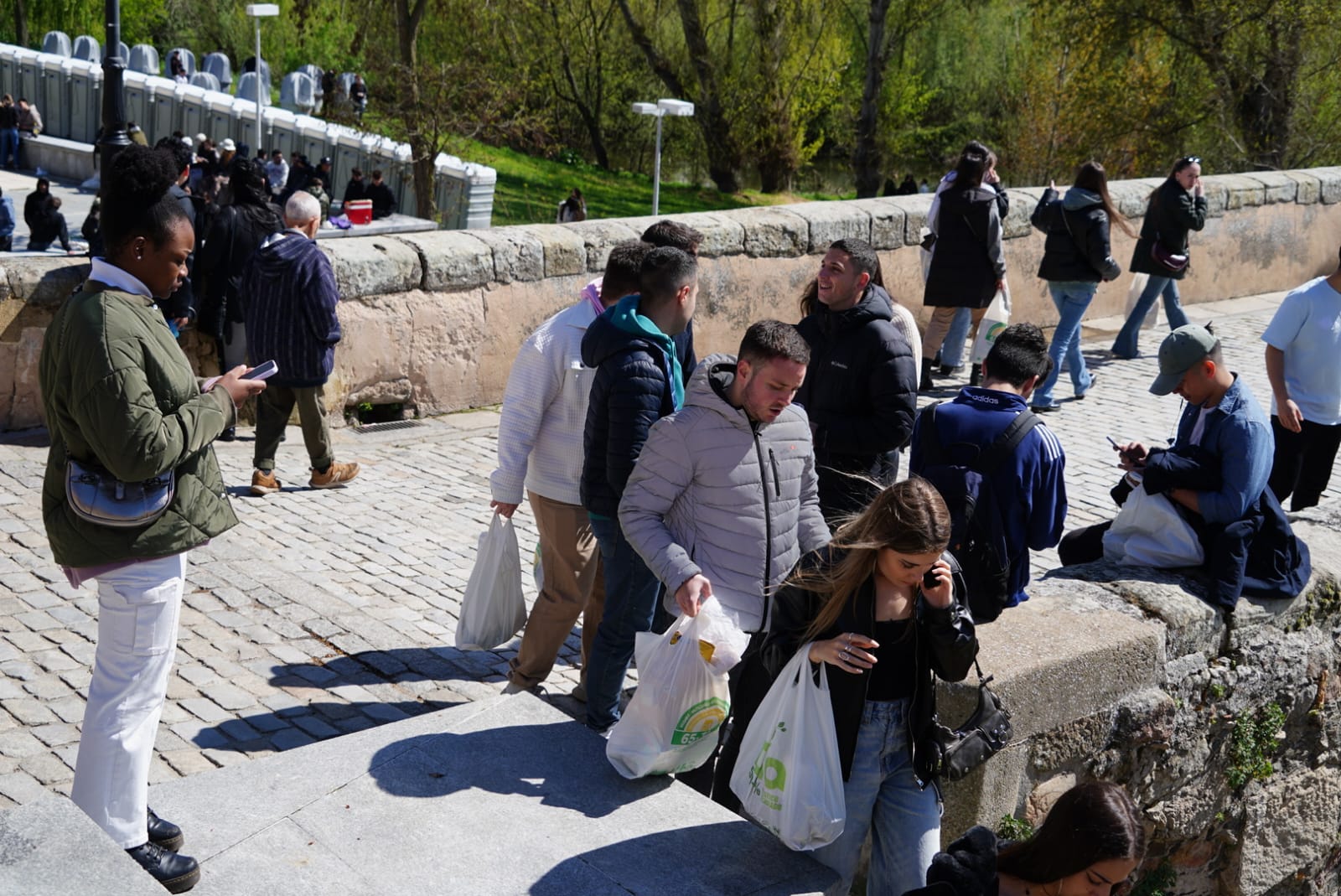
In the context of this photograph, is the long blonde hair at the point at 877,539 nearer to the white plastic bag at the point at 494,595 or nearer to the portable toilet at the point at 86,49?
the white plastic bag at the point at 494,595

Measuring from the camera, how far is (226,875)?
3.52m

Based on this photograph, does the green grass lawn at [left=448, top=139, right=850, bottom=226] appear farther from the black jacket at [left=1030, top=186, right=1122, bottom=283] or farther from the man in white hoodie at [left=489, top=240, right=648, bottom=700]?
the man in white hoodie at [left=489, top=240, right=648, bottom=700]

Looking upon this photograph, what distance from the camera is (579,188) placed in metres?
32.1

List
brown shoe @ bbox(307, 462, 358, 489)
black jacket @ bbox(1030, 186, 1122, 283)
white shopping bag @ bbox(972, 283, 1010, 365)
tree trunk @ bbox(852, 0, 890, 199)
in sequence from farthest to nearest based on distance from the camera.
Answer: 1. tree trunk @ bbox(852, 0, 890, 199)
2. black jacket @ bbox(1030, 186, 1122, 283)
3. white shopping bag @ bbox(972, 283, 1010, 365)
4. brown shoe @ bbox(307, 462, 358, 489)

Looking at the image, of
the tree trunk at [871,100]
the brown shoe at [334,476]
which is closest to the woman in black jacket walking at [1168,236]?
the brown shoe at [334,476]

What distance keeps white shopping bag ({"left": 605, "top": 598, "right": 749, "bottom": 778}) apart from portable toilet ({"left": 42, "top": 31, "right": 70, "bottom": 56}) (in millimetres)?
34585

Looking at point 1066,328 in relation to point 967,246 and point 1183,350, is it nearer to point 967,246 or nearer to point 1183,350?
point 967,246

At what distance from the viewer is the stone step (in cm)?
358

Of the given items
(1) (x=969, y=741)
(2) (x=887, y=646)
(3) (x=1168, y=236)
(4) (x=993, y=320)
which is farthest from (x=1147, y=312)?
(2) (x=887, y=646)

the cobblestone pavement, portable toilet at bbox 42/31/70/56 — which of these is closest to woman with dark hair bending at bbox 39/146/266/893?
the cobblestone pavement

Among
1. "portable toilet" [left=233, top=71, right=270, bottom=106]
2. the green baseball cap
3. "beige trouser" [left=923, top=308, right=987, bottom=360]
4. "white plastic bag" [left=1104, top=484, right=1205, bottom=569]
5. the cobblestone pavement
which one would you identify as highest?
"portable toilet" [left=233, top=71, right=270, bottom=106]

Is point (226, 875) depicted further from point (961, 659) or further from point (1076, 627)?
point (1076, 627)

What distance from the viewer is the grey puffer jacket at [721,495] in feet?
13.0

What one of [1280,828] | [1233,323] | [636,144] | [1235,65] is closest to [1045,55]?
[1235,65]
